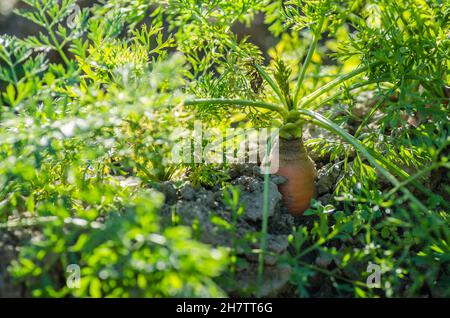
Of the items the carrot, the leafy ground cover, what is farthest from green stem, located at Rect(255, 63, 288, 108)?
the carrot

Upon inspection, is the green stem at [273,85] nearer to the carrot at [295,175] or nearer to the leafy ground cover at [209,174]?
the leafy ground cover at [209,174]

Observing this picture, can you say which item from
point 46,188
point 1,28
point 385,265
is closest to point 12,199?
point 46,188

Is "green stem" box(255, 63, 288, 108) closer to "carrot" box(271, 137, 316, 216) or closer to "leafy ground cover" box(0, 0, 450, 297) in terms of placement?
"leafy ground cover" box(0, 0, 450, 297)

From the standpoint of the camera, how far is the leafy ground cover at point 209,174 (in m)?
1.05

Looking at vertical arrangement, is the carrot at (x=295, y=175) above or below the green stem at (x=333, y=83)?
below

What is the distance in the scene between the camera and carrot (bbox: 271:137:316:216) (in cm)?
158

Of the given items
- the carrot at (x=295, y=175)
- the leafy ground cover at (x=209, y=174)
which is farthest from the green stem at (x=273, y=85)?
the carrot at (x=295, y=175)

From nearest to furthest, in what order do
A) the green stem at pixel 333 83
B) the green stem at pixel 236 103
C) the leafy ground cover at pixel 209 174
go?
the leafy ground cover at pixel 209 174 < the green stem at pixel 236 103 < the green stem at pixel 333 83

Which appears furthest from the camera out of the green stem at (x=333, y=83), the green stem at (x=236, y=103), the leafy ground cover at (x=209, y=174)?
the green stem at (x=333, y=83)

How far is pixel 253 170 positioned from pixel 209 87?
0.95ft

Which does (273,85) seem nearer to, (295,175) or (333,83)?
(333,83)

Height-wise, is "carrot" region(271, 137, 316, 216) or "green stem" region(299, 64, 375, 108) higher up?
"green stem" region(299, 64, 375, 108)

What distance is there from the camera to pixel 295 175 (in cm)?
159
